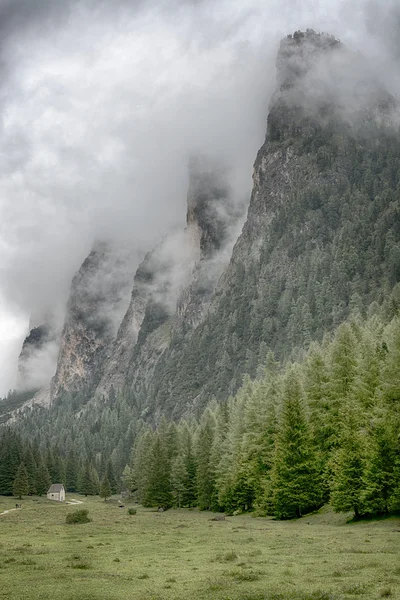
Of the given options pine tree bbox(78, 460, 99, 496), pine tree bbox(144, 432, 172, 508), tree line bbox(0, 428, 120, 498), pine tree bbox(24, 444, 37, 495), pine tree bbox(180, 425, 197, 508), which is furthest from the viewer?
pine tree bbox(78, 460, 99, 496)

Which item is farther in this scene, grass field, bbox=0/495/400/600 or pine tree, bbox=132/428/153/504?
pine tree, bbox=132/428/153/504

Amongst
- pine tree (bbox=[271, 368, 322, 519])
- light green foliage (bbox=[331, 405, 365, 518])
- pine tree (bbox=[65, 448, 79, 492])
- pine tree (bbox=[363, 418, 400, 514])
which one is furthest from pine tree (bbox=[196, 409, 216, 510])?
pine tree (bbox=[65, 448, 79, 492])

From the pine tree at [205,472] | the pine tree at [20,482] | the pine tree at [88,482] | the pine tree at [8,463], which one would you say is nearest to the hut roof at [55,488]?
the pine tree at [20,482]

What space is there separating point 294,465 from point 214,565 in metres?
26.2

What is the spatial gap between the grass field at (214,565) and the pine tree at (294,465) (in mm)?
6703

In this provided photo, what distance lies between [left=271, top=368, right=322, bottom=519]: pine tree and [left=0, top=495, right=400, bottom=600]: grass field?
6703 millimetres

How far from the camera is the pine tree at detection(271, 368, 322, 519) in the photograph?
52.1 meters

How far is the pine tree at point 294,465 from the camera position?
171 ft

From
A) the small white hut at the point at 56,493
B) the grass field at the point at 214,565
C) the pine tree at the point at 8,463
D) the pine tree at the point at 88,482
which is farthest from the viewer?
the pine tree at the point at 88,482

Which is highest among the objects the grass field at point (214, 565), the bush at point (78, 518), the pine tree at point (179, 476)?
the pine tree at point (179, 476)

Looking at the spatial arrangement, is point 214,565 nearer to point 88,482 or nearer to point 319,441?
point 319,441

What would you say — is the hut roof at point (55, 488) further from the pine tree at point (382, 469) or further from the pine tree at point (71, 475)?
the pine tree at point (382, 469)

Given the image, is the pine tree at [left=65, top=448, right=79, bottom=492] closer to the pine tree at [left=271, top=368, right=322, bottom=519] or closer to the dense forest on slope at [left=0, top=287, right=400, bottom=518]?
the dense forest on slope at [left=0, top=287, right=400, bottom=518]

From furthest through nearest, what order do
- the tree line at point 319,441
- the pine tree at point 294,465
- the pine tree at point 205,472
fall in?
the pine tree at point 205,472 < the pine tree at point 294,465 < the tree line at point 319,441
